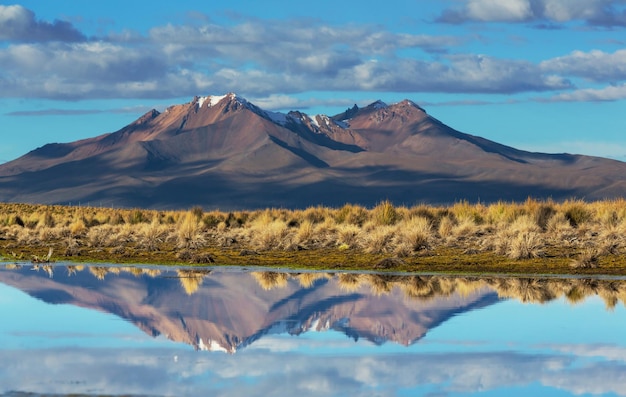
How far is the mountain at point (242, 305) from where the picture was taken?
595 inches

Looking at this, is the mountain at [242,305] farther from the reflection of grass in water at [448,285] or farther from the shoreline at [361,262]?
the shoreline at [361,262]

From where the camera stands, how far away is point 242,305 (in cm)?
1833

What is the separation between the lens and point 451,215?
1563 inches

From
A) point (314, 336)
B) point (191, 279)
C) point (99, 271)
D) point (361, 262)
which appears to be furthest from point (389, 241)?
point (314, 336)

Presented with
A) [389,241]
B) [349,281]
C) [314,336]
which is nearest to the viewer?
[314,336]

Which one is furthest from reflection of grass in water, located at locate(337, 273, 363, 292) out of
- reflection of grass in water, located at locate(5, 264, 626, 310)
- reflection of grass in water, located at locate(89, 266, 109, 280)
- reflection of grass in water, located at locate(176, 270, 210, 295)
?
reflection of grass in water, located at locate(89, 266, 109, 280)

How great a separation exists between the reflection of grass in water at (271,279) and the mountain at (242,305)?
108 millimetres

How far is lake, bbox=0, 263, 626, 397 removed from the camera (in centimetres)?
1123

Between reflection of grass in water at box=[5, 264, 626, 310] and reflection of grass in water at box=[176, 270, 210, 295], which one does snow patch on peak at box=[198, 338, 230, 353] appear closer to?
reflection of grass in water at box=[5, 264, 626, 310]

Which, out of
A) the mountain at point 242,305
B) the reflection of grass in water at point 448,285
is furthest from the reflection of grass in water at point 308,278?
the mountain at point 242,305

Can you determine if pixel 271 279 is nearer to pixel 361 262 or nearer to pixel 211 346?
pixel 361 262

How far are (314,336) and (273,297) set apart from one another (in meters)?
4.96

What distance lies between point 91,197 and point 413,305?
173112 millimetres

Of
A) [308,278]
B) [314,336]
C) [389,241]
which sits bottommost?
[314,336]
